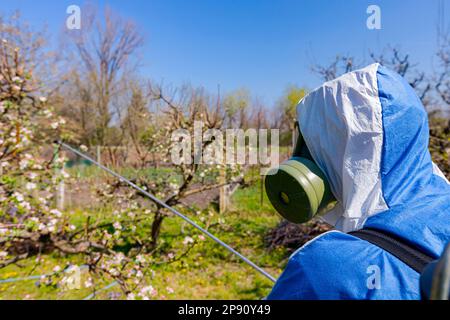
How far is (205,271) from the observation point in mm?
4188

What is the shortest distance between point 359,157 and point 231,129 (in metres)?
4.25

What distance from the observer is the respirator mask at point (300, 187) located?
3.29 feet

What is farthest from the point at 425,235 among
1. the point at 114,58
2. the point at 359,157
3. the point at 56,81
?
the point at 114,58

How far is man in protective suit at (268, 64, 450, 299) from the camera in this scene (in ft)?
2.06

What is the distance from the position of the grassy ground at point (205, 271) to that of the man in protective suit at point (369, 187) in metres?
2.98

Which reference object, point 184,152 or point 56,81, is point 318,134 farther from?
point 56,81

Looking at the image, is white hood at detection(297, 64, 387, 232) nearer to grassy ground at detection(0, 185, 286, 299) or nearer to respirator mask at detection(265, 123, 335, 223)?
respirator mask at detection(265, 123, 335, 223)

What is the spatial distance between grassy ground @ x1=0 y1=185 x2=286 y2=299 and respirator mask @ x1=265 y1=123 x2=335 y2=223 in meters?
2.71
